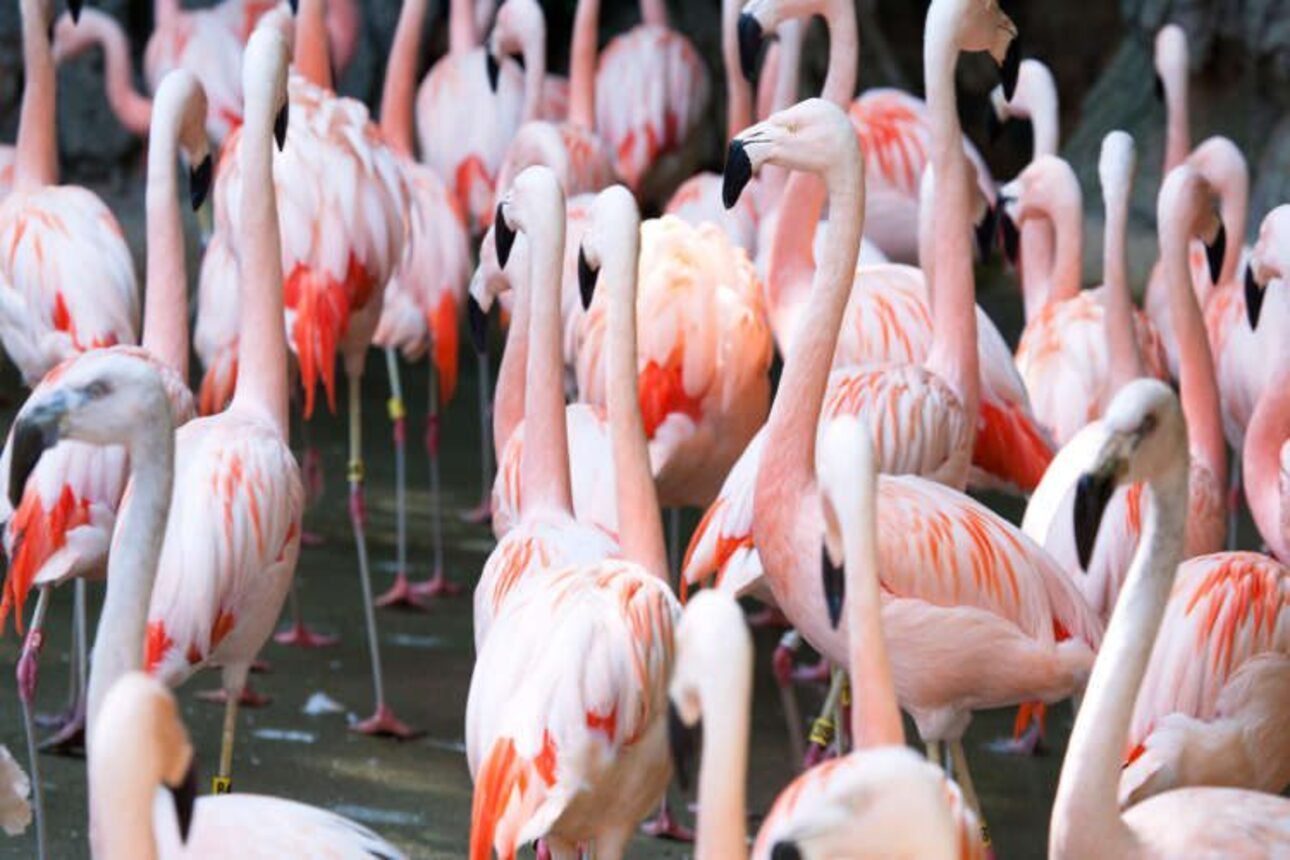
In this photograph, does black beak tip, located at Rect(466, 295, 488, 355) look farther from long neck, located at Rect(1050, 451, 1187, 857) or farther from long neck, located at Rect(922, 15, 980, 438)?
long neck, located at Rect(1050, 451, 1187, 857)

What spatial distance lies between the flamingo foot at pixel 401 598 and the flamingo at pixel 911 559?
2.38 meters

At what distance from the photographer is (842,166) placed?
4.43 m

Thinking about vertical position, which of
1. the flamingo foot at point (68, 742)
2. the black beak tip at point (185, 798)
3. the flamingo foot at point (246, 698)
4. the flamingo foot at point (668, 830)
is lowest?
the flamingo foot at point (668, 830)

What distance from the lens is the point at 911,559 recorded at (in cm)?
423

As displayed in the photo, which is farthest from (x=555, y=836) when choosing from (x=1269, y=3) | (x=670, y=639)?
(x=1269, y=3)

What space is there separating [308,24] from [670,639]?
12.8ft

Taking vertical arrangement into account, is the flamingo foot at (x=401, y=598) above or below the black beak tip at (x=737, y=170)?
below

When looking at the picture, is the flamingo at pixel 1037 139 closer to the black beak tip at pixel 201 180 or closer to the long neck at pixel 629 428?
the black beak tip at pixel 201 180

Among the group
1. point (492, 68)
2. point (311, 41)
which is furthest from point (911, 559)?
point (492, 68)

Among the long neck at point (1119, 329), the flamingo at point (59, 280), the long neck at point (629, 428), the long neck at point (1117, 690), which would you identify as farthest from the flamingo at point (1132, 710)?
the flamingo at point (59, 280)

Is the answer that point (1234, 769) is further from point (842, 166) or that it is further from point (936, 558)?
point (842, 166)

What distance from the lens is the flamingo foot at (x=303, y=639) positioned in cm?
625

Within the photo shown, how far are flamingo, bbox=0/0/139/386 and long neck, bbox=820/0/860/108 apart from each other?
181cm

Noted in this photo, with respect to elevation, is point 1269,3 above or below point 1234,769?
above
